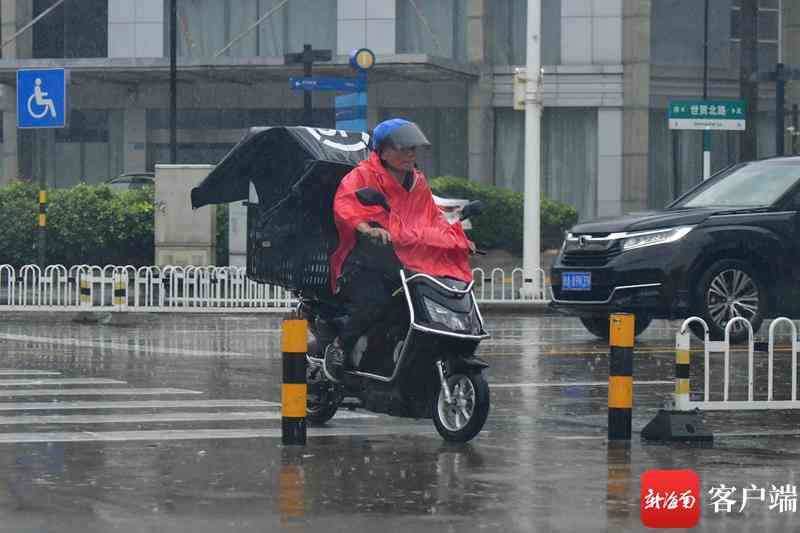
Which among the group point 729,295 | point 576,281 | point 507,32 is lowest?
point 729,295

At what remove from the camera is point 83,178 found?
1983 inches

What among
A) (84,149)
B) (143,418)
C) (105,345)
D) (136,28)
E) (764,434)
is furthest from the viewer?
(84,149)

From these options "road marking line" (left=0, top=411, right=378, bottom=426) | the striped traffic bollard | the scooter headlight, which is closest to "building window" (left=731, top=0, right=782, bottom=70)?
the striped traffic bollard

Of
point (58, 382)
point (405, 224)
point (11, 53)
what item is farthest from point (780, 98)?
point (405, 224)

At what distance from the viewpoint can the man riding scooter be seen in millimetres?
10016

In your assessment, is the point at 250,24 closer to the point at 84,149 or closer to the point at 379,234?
the point at 84,149

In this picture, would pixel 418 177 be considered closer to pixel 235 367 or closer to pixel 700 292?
pixel 235 367

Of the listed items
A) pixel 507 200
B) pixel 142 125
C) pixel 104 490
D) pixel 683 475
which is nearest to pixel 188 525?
pixel 104 490

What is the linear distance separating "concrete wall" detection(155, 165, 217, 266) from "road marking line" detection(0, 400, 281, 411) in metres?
14.8

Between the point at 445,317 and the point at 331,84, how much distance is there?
1743cm

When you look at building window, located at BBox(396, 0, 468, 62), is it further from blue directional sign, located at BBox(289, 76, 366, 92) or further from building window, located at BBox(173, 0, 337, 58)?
blue directional sign, located at BBox(289, 76, 366, 92)

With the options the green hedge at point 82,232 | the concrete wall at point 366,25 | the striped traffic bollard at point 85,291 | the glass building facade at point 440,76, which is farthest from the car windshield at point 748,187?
the concrete wall at point 366,25

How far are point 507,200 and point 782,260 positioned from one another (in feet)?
65.6

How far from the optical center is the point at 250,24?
48344mm
